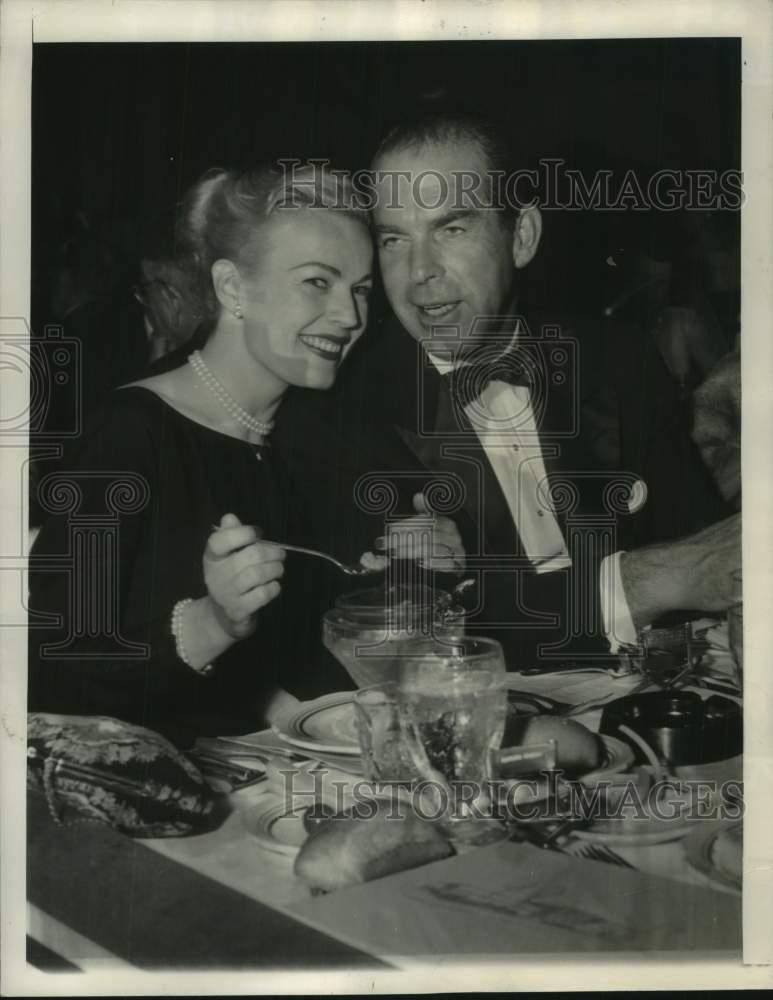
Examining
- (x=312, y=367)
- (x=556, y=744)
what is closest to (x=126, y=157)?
(x=312, y=367)

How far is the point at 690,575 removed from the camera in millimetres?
1232

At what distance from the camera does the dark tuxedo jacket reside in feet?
4.00

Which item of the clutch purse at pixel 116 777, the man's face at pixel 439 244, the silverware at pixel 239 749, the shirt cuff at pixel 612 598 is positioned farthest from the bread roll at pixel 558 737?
the man's face at pixel 439 244

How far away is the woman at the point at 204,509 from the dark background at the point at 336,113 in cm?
6

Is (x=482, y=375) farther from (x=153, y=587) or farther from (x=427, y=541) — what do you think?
(x=153, y=587)

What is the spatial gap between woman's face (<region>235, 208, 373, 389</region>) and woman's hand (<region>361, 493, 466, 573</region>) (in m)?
0.19

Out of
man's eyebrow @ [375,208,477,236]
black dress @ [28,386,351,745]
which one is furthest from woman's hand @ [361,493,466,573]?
man's eyebrow @ [375,208,477,236]

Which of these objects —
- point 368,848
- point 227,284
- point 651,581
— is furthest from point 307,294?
point 368,848

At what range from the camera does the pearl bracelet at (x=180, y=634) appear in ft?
3.97

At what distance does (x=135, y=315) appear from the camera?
1.22 meters

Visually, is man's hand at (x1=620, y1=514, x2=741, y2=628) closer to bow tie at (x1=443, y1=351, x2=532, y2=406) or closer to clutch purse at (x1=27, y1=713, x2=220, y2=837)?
bow tie at (x1=443, y1=351, x2=532, y2=406)

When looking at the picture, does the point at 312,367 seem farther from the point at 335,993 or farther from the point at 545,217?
the point at 335,993

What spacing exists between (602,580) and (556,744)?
20 centimetres

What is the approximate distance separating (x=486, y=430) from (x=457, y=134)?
0.35 meters
